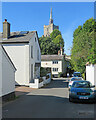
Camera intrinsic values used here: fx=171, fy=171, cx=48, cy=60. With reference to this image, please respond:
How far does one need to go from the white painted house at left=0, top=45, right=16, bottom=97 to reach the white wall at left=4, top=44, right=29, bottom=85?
29.5ft

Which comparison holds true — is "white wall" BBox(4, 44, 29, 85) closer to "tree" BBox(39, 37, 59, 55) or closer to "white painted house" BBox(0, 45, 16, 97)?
"white painted house" BBox(0, 45, 16, 97)

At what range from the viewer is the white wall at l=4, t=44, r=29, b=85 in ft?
71.8

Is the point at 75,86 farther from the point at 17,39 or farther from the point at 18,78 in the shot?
the point at 17,39

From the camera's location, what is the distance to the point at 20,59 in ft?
72.9

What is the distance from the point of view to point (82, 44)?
31781 mm

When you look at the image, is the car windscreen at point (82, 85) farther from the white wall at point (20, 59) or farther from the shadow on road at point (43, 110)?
the white wall at point (20, 59)

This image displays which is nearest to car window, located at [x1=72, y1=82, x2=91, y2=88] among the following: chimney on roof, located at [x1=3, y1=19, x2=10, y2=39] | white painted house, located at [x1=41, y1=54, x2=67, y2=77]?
chimney on roof, located at [x1=3, y1=19, x2=10, y2=39]

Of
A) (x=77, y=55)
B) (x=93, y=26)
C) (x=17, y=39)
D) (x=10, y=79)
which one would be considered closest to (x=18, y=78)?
(x=17, y=39)

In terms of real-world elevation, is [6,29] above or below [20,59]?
above

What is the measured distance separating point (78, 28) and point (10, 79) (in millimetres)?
35968

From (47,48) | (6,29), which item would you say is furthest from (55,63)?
(6,29)

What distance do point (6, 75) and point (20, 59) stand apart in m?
10.5

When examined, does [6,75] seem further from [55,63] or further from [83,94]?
[55,63]

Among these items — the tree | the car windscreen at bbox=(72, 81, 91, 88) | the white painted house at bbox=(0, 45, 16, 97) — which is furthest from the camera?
the tree
